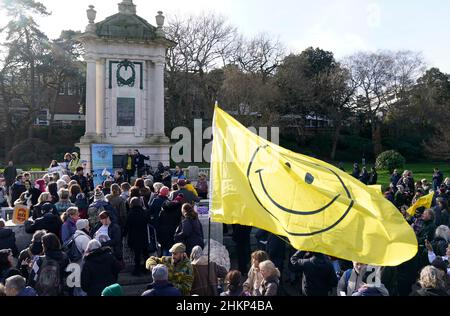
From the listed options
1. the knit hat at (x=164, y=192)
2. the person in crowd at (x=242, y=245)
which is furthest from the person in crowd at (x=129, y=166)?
the person in crowd at (x=242, y=245)

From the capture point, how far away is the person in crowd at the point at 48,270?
7.09m

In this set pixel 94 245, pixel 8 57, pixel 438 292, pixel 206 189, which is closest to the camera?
pixel 438 292

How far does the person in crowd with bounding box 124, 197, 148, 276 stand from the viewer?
9969 mm

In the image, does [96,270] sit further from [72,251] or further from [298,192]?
[298,192]

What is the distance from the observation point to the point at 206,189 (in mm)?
16438

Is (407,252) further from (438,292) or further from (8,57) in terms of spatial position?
(8,57)

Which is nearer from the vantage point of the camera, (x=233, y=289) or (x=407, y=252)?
(x=407, y=252)

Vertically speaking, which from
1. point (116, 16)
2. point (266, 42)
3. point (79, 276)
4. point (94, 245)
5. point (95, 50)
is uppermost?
point (266, 42)

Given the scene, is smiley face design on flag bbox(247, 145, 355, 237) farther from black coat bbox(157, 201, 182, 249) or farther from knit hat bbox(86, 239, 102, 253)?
black coat bbox(157, 201, 182, 249)

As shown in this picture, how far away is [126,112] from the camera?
79.5ft

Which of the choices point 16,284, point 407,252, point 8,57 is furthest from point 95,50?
point 8,57

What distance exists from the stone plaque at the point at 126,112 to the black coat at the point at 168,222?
14235mm

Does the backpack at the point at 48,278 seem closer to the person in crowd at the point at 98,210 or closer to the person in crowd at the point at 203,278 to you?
the person in crowd at the point at 203,278
